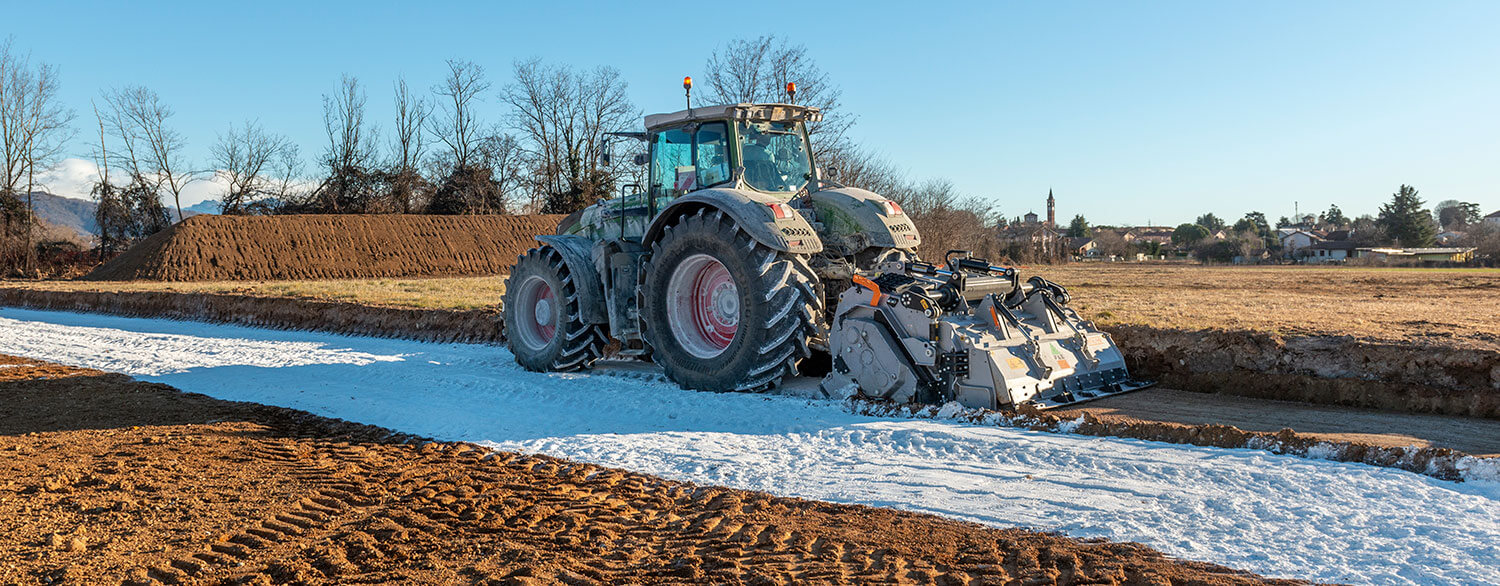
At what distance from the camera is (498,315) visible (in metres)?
13.5

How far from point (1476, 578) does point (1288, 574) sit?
Answer: 634 mm

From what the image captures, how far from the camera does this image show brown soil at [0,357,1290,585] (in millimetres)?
3889

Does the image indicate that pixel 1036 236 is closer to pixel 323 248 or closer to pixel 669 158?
pixel 323 248

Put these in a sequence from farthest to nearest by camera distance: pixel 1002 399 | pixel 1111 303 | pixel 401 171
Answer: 1. pixel 401 171
2. pixel 1111 303
3. pixel 1002 399

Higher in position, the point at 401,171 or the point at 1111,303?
the point at 401,171

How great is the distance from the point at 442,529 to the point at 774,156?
5111 mm

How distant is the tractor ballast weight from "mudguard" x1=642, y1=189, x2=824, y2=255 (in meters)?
0.01

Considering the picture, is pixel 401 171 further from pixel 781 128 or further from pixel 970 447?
pixel 970 447

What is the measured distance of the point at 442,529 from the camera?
4543 millimetres

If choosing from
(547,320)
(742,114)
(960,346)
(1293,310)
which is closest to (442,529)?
(960,346)

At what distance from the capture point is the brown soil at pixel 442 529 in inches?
153

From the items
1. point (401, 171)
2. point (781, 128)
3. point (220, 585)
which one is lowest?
point (220, 585)

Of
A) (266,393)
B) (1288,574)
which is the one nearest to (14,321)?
(266,393)

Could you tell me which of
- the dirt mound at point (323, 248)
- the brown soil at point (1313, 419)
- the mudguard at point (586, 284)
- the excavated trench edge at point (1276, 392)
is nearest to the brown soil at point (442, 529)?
the excavated trench edge at point (1276, 392)
